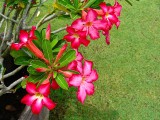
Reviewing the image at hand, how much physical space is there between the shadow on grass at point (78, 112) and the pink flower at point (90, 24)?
1.00 metres

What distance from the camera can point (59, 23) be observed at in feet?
8.79

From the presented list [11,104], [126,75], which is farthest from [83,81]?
[126,75]

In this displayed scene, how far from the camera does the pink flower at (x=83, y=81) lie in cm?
100

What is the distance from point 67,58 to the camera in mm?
1067

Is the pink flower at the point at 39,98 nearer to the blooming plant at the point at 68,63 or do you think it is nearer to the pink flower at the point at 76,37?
the blooming plant at the point at 68,63

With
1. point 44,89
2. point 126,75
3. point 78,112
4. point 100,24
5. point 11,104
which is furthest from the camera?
point 126,75

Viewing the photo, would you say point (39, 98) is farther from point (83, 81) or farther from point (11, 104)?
point (11, 104)

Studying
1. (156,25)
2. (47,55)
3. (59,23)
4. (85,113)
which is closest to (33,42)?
(47,55)

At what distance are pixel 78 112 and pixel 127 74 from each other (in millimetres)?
517

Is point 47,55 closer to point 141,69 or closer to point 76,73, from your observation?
point 76,73

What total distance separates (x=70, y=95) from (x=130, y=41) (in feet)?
2.53

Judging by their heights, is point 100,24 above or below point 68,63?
above

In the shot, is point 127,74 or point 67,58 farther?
point 127,74

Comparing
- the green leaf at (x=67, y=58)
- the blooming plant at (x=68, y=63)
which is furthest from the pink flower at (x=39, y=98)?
the green leaf at (x=67, y=58)
